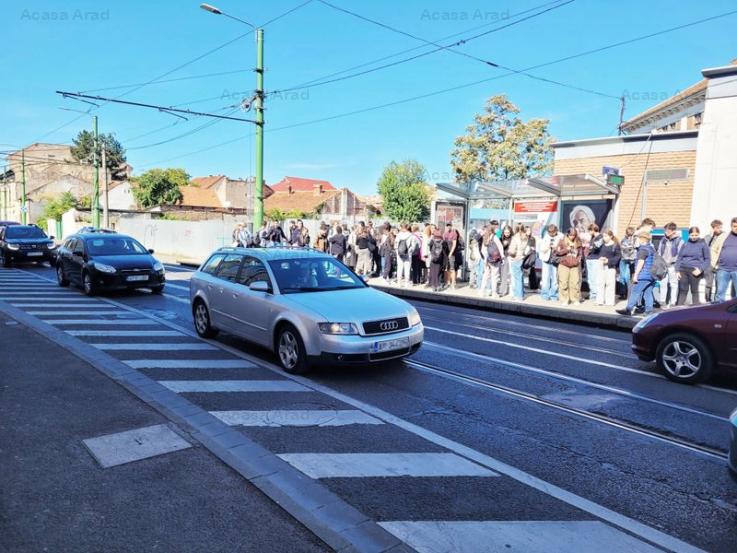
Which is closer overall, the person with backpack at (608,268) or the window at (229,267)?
the window at (229,267)

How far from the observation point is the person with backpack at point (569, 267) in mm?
13414

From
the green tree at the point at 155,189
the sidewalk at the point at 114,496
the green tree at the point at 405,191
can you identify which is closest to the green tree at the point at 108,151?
the green tree at the point at 155,189

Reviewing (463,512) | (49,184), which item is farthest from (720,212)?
(49,184)

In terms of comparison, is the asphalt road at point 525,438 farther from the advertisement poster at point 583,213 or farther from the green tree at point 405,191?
the green tree at point 405,191

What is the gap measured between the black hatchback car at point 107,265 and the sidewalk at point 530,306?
6399 mm

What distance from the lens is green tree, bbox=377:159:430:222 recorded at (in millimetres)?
68938

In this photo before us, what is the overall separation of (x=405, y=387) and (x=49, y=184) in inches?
3060

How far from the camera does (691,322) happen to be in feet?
23.0

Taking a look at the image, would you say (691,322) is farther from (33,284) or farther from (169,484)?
(33,284)

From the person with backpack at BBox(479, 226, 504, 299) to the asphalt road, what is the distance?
19.4 ft

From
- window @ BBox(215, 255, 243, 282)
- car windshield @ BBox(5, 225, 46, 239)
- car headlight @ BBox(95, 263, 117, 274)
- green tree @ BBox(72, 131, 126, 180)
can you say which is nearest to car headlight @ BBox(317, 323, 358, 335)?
window @ BBox(215, 255, 243, 282)

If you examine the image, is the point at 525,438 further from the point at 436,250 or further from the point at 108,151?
the point at 108,151

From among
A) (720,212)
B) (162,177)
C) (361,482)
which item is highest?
(162,177)

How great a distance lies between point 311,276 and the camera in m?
7.87
